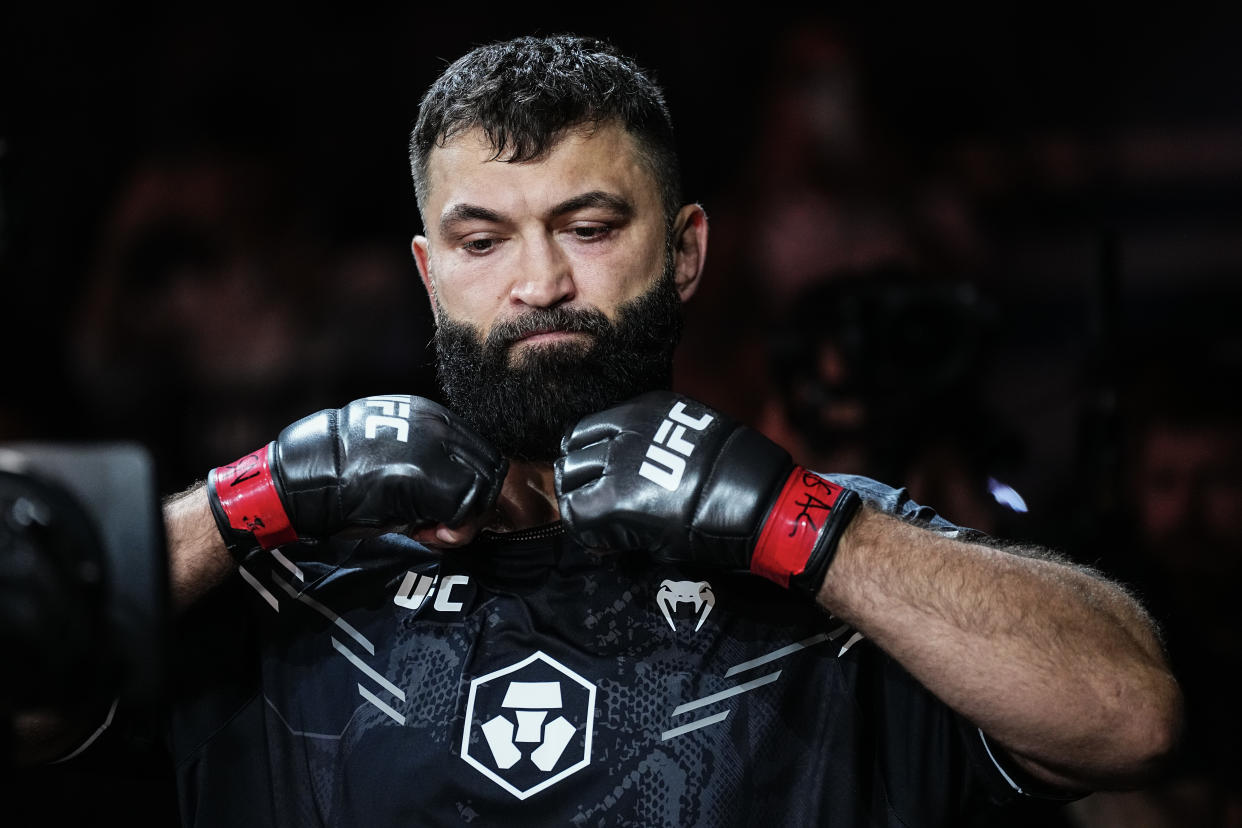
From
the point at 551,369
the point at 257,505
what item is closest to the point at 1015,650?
the point at 551,369

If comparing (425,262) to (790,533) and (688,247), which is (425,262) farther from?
(790,533)

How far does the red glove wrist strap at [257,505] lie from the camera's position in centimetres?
132

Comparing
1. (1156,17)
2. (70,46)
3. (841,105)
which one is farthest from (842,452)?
(70,46)

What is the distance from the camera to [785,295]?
2.92 meters

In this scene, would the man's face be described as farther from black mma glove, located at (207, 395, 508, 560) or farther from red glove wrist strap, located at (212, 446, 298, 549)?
red glove wrist strap, located at (212, 446, 298, 549)

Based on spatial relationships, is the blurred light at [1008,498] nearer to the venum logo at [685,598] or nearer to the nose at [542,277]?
the venum logo at [685,598]

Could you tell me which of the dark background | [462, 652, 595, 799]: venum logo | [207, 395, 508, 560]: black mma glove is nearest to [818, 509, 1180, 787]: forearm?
[462, 652, 595, 799]: venum logo

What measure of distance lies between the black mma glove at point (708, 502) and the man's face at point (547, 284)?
19cm

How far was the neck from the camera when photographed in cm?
151

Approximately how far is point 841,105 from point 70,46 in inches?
74.1

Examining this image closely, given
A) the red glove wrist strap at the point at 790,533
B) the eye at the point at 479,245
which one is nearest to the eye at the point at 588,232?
the eye at the point at 479,245

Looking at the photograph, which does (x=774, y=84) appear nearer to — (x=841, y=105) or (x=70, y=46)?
(x=841, y=105)

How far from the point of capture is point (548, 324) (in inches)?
55.5

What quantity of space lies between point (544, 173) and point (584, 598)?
1.71 feet
